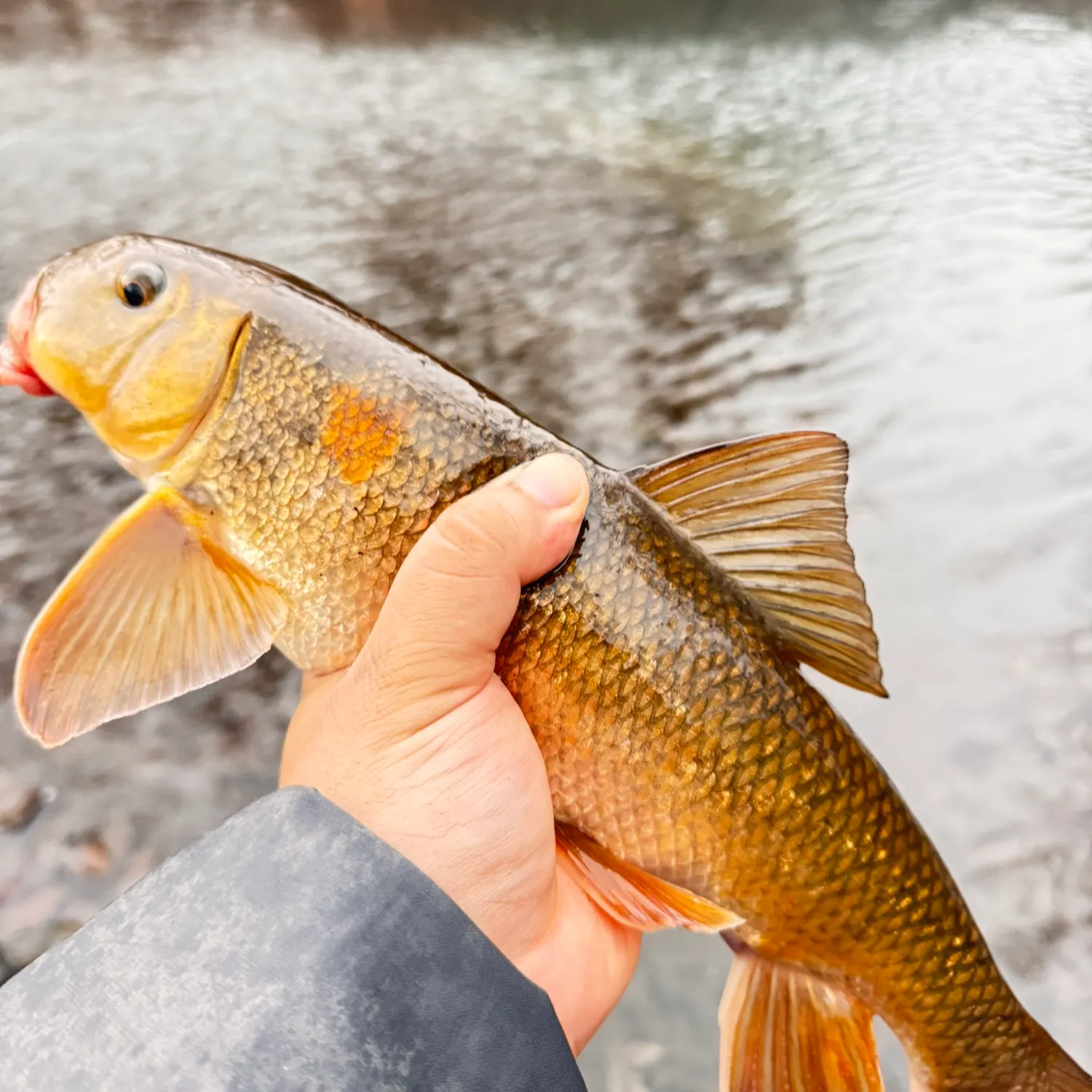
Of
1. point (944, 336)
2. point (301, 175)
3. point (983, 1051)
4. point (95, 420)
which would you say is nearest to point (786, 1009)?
point (983, 1051)

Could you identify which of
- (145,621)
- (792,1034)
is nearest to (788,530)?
(792,1034)

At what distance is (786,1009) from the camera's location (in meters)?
1.70

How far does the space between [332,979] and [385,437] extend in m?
0.95

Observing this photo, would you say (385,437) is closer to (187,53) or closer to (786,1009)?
(786,1009)

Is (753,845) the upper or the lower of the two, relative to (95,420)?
lower

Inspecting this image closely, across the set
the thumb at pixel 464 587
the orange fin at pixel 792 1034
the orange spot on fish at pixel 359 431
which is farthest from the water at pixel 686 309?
the orange spot on fish at pixel 359 431

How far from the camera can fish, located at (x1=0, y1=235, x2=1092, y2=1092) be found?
1.58 m

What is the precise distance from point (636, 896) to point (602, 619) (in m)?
0.57

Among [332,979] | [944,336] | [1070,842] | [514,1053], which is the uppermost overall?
[332,979]

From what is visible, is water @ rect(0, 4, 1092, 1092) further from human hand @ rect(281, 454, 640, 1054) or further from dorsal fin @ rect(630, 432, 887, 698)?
dorsal fin @ rect(630, 432, 887, 698)

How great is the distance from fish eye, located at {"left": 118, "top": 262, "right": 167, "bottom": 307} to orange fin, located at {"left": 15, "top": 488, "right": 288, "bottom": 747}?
38cm

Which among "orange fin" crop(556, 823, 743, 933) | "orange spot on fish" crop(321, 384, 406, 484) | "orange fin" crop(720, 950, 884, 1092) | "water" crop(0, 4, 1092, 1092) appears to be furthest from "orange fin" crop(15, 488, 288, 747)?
"water" crop(0, 4, 1092, 1092)

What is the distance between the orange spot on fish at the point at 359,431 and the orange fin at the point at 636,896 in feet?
2.77

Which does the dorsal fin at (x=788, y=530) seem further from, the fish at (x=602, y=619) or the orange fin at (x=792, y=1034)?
the orange fin at (x=792, y=1034)
